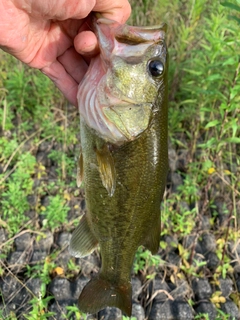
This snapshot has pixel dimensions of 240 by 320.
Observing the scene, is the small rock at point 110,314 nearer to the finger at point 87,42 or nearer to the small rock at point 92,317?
the small rock at point 92,317

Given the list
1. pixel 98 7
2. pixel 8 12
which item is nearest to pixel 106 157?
pixel 98 7

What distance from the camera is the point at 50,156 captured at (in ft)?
11.0

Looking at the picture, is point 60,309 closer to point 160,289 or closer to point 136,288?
point 136,288

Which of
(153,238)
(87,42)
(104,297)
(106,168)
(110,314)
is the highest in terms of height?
(87,42)

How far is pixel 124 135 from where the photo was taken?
1.73 metres

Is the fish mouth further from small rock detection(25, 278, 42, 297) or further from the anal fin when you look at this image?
small rock detection(25, 278, 42, 297)

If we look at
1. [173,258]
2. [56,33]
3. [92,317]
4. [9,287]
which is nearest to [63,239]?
[9,287]

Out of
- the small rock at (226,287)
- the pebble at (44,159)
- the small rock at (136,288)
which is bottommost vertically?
the small rock at (226,287)

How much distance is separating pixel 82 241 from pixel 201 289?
1171 millimetres

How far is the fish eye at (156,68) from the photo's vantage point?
1.69m

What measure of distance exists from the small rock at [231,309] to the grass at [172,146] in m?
0.07

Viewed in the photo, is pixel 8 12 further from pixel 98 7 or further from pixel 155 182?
pixel 155 182

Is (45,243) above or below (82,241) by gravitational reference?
below

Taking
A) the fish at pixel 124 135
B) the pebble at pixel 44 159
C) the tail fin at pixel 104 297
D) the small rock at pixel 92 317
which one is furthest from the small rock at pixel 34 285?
the pebble at pixel 44 159
